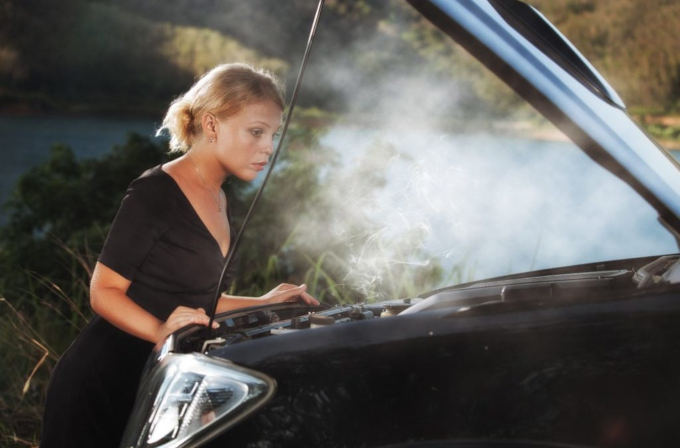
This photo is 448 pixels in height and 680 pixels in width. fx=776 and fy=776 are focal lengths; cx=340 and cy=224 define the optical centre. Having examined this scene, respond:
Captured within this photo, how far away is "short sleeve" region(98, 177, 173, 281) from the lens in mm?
1820

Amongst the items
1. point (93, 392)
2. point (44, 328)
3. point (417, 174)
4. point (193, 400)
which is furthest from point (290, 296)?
point (44, 328)

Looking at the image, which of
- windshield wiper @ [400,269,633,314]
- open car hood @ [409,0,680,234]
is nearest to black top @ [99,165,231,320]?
windshield wiper @ [400,269,633,314]

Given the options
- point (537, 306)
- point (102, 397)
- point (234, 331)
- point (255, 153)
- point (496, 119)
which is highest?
point (496, 119)

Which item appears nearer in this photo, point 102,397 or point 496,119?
point 102,397

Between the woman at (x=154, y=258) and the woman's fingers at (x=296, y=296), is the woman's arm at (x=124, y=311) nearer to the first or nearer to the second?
the woman at (x=154, y=258)

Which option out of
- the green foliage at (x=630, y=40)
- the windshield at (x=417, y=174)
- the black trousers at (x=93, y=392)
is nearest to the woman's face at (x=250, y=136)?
the black trousers at (x=93, y=392)

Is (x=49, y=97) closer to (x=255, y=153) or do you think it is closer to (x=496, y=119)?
(x=496, y=119)

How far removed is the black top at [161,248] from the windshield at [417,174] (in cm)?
130

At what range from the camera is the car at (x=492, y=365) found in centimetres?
117

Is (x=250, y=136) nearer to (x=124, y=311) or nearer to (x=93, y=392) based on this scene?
(x=124, y=311)

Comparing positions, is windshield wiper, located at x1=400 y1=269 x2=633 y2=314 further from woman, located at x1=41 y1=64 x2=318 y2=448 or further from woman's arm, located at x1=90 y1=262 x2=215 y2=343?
woman, located at x1=41 y1=64 x2=318 y2=448

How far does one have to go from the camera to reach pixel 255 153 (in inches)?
75.1

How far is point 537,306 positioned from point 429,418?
0.83 feet

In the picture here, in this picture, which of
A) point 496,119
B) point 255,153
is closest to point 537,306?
point 255,153
